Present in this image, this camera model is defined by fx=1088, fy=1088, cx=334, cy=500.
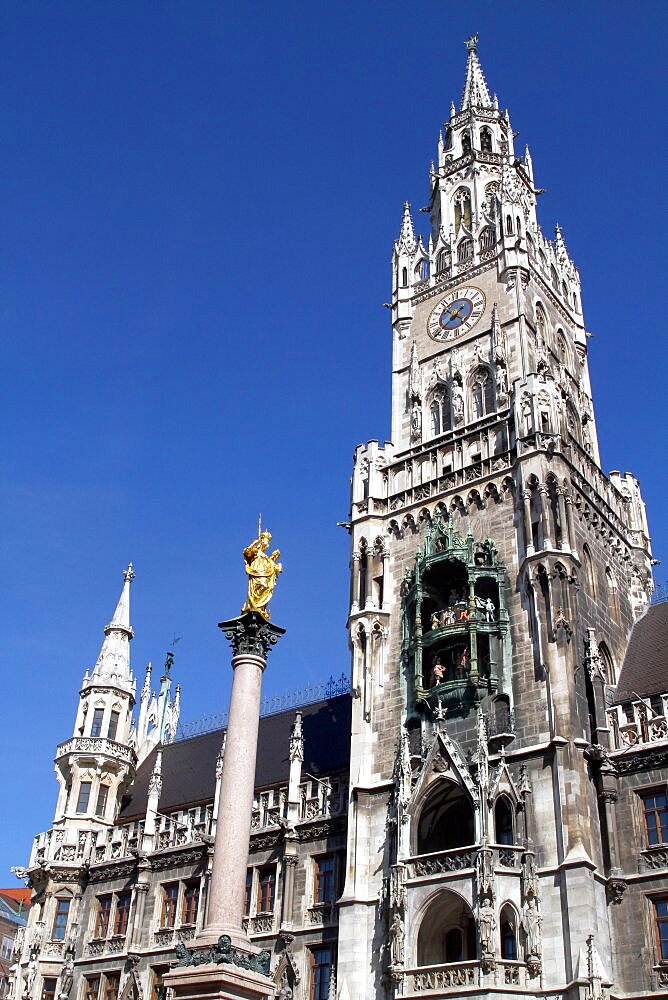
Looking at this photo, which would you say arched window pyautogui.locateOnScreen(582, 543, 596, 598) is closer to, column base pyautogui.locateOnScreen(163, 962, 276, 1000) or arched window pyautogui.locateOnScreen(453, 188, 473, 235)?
column base pyautogui.locateOnScreen(163, 962, 276, 1000)

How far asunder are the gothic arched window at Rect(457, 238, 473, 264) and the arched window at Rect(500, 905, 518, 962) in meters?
29.4

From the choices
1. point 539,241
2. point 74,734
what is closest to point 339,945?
point 74,734

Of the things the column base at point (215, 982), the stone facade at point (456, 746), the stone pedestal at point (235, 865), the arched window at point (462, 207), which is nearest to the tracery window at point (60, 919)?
the stone facade at point (456, 746)

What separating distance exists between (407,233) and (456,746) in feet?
92.5

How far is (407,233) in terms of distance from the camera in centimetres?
5309

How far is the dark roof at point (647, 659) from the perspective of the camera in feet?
117

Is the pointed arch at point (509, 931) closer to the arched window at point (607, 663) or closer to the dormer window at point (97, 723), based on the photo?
the arched window at point (607, 663)

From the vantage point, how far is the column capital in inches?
1126

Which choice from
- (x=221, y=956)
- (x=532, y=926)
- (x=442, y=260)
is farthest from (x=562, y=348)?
(x=221, y=956)

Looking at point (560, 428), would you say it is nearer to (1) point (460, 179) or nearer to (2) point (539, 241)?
(2) point (539, 241)

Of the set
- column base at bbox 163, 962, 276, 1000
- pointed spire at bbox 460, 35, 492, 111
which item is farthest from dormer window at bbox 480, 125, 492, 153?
column base at bbox 163, 962, 276, 1000

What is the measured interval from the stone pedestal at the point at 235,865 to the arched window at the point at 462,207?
98.2ft

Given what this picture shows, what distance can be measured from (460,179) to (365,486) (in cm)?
2000

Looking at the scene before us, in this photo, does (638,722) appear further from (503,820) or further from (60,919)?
(60,919)
